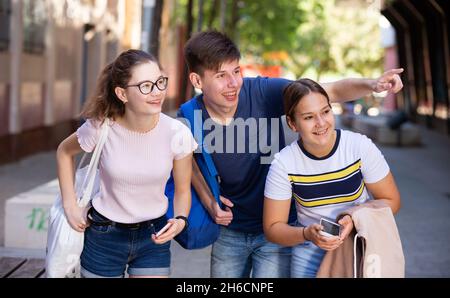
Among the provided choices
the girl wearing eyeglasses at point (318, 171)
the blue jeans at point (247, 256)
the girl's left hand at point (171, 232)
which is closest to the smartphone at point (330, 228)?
the girl wearing eyeglasses at point (318, 171)

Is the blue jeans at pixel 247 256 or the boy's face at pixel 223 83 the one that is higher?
the boy's face at pixel 223 83

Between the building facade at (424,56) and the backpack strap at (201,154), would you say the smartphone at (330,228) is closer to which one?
the backpack strap at (201,154)

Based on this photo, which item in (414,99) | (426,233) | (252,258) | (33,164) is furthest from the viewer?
(414,99)

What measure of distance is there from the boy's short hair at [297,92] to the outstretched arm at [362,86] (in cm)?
30

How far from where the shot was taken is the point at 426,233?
29.7 ft

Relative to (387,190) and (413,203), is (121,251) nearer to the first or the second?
(387,190)

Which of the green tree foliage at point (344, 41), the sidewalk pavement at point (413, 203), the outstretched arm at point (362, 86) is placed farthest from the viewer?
the green tree foliage at point (344, 41)

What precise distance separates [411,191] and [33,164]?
6.66 m

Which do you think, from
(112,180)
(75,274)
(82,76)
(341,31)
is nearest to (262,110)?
(112,180)

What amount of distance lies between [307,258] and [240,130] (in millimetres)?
655

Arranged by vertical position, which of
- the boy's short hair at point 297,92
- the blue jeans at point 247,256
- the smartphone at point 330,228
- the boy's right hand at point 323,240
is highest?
the boy's short hair at point 297,92

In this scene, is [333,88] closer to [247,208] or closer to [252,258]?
[247,208]

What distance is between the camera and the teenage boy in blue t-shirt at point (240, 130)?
3436mm

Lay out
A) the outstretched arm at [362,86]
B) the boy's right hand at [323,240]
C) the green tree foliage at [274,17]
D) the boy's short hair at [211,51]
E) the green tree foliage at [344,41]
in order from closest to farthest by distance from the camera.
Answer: the boy's right hand at [323,240]
the outstretched arm at [362,86]
the boy's short hair at [211,51]
the green tree foliage at [274,17]
the green tree foliage at [344,41]
